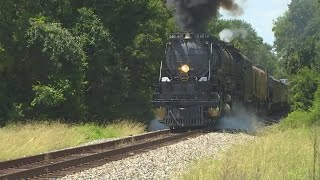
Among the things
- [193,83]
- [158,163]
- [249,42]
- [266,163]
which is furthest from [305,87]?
[249,42]

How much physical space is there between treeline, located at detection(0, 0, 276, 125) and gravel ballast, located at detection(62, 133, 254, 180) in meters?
10.6

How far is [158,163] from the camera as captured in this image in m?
11.3

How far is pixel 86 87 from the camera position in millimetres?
28578

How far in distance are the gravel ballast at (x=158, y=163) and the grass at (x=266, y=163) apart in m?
0.62

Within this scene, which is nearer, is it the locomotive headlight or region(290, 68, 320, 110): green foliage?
the locomotive headlight

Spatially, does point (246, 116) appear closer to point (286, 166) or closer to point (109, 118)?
point (109, 118)

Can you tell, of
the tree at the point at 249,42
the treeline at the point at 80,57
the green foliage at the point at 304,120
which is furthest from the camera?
the tree at the point at 249,42

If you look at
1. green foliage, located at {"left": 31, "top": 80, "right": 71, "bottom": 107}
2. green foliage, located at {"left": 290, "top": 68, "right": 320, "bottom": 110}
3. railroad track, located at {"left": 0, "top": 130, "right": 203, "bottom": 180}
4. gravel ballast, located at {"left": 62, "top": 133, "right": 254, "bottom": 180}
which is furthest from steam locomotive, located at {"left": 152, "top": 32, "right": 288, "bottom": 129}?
green foliage, located at {"left": 290, "top": 68, "right": 320, "bottom": 110}

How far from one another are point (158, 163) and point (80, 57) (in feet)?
49.9

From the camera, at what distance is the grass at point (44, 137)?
14.7 m

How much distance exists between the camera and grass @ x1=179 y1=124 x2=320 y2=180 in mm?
8289

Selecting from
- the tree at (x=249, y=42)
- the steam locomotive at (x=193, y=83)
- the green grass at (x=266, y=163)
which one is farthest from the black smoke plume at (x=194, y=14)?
the tree at (x=249, y=42)

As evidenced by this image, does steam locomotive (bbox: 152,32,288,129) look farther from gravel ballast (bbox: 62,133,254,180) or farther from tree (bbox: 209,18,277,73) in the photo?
tree (bbox: 209,18,277,73)

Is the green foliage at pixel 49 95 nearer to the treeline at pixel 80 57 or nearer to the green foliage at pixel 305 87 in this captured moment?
the treeline at pixel 80 57
